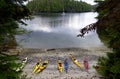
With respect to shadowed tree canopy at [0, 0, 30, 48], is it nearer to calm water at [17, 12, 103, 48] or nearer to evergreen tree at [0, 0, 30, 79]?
evergreen tree at [0, 0, 30, 79]

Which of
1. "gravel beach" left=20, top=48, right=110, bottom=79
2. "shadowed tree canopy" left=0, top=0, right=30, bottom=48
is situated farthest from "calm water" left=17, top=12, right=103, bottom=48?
"shadowed tree canopy" left=0, top=0, right=30, bottom=48

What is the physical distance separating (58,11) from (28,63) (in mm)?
160101

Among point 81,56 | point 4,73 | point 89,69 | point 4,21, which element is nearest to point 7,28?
point 4,21

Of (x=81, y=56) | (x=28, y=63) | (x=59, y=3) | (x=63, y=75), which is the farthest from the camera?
(x=59, y=3)

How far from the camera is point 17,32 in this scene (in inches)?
282

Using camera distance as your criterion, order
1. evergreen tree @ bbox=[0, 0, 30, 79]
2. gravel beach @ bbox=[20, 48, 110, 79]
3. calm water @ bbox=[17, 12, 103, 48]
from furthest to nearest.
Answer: calm water @ bbox=[17, 12, 103, 48] < gravel beach @ bbox=[20, 48, 110, 79] < evergreen tree @ bbox=[0, 0, 30, 79]

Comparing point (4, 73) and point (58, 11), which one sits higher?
point (4, 73)

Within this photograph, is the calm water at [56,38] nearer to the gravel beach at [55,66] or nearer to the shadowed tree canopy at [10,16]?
the gravel beach at [55,66]

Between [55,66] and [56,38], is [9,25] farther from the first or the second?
[56,38]

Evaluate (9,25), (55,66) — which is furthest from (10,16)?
(55,66)

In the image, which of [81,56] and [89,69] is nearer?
[89,69]

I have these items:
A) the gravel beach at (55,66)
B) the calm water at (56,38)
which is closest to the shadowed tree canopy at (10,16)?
the gravel beach at (55,66)

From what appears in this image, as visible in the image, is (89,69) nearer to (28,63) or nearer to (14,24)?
(28,63)

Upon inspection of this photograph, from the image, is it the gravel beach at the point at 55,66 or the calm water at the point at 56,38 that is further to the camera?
the calm water at the point at 56,38
